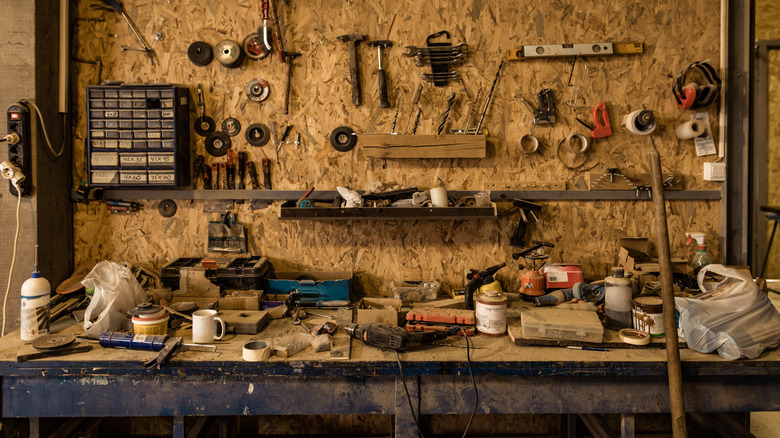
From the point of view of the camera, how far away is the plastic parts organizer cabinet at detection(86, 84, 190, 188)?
2.14 m

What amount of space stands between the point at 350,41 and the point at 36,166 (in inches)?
59.7

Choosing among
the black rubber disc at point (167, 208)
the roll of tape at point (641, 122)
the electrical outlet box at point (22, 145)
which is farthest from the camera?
the black rubber disc at point (167, 208)

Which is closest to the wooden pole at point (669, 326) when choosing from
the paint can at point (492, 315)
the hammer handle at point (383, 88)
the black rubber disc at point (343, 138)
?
the paint can at point (492, 315)

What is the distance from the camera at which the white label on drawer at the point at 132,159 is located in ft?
7.15

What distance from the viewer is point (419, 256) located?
235cm

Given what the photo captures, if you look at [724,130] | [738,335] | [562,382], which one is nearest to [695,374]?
[738,335]

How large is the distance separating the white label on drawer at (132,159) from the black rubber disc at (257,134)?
486 mm

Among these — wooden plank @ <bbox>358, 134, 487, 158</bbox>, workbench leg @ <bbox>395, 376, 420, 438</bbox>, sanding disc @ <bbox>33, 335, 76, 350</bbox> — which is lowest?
workbench leg @ <bbox>395, 376, 420, 438</bbox>

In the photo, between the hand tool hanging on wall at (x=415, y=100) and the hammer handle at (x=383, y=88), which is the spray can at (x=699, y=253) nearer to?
the hand tool hanging on wall at (x=415, y=100)

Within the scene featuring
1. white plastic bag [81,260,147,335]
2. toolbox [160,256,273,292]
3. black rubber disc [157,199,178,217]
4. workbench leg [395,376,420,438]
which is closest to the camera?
workbench leg [395,376,420,438]

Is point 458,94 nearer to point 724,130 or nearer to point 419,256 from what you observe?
point 419,256

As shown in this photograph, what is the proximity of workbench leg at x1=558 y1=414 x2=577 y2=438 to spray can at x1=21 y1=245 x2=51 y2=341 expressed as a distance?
2269 millimetres

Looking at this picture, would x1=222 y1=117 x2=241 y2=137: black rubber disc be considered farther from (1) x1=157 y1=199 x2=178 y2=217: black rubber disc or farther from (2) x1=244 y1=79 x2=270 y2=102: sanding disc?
(1) x1=157 y1=199 x2=178 y2=217: black rubber disc

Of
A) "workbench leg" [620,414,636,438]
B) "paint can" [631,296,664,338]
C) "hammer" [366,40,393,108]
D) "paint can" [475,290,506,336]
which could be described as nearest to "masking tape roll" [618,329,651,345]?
"paint can" [631,296,664,338]
